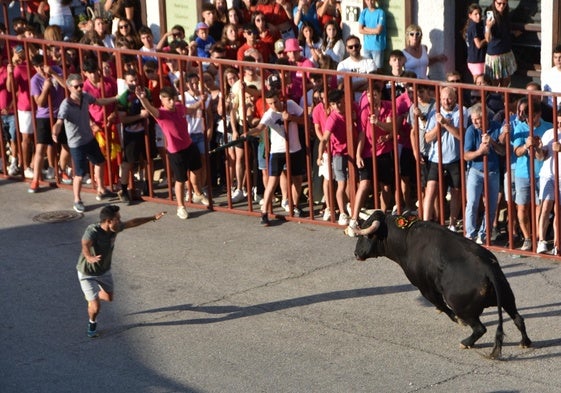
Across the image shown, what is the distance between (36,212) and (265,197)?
294 cm

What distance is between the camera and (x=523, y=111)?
13047mm

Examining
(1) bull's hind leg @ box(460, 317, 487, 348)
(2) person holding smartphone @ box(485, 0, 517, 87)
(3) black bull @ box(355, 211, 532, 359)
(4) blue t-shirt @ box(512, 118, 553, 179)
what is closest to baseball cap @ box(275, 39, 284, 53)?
(2) person holding smartphone @ box(485, 0, 517, 87)

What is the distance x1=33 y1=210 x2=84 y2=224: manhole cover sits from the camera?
1541 cm

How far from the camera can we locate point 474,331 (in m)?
11.0

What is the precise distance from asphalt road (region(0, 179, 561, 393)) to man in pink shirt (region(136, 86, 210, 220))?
0.54m

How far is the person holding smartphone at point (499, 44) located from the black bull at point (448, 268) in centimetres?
489

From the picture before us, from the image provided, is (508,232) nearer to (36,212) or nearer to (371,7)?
(371,7)

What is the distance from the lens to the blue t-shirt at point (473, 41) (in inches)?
637

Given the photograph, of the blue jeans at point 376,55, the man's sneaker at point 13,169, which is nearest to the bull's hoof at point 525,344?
the blue jeans at point 376,55

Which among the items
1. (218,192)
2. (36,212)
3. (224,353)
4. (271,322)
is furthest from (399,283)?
(36,212)

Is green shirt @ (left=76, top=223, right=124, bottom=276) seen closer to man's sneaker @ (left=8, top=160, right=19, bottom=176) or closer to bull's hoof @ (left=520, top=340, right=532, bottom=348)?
bull's hoof @ (left=520, top=340, right=532, bottom=348)

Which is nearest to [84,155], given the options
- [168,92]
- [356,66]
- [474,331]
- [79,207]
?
[79,207]

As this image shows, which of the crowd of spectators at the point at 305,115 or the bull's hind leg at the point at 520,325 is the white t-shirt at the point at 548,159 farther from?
the bull's hind leg at the point at 520,325

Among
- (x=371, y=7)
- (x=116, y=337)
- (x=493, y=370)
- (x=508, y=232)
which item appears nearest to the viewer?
→ (x=493, y=370)
